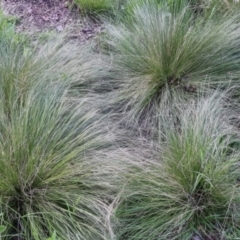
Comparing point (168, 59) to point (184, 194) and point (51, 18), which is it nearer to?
point (184, 194)

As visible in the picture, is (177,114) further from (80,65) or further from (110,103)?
(80,65)

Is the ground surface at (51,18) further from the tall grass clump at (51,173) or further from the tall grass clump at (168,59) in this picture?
the tall grass clump at (51,173)

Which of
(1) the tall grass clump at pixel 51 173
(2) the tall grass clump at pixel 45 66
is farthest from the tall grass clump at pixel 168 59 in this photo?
(1) the tall grass clump at pixel 51 173

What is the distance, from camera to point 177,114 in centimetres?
276

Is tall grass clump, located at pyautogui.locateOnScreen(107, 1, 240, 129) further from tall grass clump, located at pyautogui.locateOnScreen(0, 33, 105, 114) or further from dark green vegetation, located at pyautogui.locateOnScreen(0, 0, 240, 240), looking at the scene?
tall grass clump, located at pyautogui.locateOnScreen(0, 33, 105, 114)

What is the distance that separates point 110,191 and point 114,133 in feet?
1.61

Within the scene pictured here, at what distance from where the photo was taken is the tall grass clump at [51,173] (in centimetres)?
204

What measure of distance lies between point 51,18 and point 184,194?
2.60 metres

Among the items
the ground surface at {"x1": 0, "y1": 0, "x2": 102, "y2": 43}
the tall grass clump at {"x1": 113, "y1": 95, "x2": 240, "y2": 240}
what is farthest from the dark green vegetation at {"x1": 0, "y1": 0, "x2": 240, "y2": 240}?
the ground surface at {"x1": 0, "y1": 0, "x2": 102, "y2": 43}

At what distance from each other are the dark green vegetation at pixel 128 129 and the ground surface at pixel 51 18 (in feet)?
0.82

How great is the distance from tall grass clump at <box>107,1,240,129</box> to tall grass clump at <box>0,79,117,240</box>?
53 centimetres

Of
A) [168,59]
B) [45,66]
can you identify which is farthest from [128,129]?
[45,66]

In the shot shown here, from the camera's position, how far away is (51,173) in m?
2.21

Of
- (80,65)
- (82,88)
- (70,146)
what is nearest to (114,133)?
(70,146)
